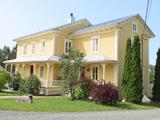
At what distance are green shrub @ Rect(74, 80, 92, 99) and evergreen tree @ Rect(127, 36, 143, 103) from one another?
11.8 ft

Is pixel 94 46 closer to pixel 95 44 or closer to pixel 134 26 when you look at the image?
pixel 95 44

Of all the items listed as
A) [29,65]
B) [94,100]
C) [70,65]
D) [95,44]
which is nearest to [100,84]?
[94,100]

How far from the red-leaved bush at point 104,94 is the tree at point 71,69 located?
218 centimetres

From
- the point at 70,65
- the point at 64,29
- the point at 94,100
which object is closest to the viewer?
the point at 94,100

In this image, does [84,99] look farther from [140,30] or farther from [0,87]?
[140,30]

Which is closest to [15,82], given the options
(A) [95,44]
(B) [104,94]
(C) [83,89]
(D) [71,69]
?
(A) [95,44]

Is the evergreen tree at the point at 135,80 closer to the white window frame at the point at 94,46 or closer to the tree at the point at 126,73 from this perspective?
the tree at the point at 126,73

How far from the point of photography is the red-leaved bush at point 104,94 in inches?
885

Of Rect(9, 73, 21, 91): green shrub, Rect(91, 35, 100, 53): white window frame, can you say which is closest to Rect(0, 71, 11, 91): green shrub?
Rect(9, 73, 21, 91): green shrub

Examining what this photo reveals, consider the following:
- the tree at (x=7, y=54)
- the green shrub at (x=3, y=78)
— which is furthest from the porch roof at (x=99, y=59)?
the tree at (x=7, y=54)

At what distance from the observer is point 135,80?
25.5 meters

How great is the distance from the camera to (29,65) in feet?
125

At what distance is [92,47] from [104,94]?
395 inches

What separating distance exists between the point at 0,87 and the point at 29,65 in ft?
30.9
